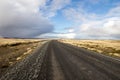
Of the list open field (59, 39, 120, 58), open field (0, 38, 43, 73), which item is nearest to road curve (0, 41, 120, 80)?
open field (0, 38, 43, 73)

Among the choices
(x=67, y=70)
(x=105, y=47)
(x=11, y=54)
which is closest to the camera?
(x=67, y=70)

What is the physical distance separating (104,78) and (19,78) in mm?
5108

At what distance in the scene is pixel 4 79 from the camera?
1070cm

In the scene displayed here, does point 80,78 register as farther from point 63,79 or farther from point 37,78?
point 37,78

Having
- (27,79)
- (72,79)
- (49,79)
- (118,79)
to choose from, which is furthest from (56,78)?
(118,79)

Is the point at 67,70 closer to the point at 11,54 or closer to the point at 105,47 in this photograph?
the point at 11,54

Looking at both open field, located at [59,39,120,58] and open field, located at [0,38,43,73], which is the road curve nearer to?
open field, located at [0,38,43,73]

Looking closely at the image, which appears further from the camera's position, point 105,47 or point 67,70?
point 105,47

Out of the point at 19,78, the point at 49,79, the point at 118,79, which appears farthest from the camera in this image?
the point at 19,78

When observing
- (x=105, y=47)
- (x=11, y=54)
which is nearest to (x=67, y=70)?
(x=11, y=54)

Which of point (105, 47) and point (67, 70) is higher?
point (67, 70)

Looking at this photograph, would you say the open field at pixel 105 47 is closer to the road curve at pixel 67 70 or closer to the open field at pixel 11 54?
the road curve at pixel 67 70

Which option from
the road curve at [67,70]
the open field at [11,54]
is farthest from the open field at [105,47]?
the open field at [11,54]

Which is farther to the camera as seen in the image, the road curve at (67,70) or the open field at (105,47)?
the open field at (105,47)
